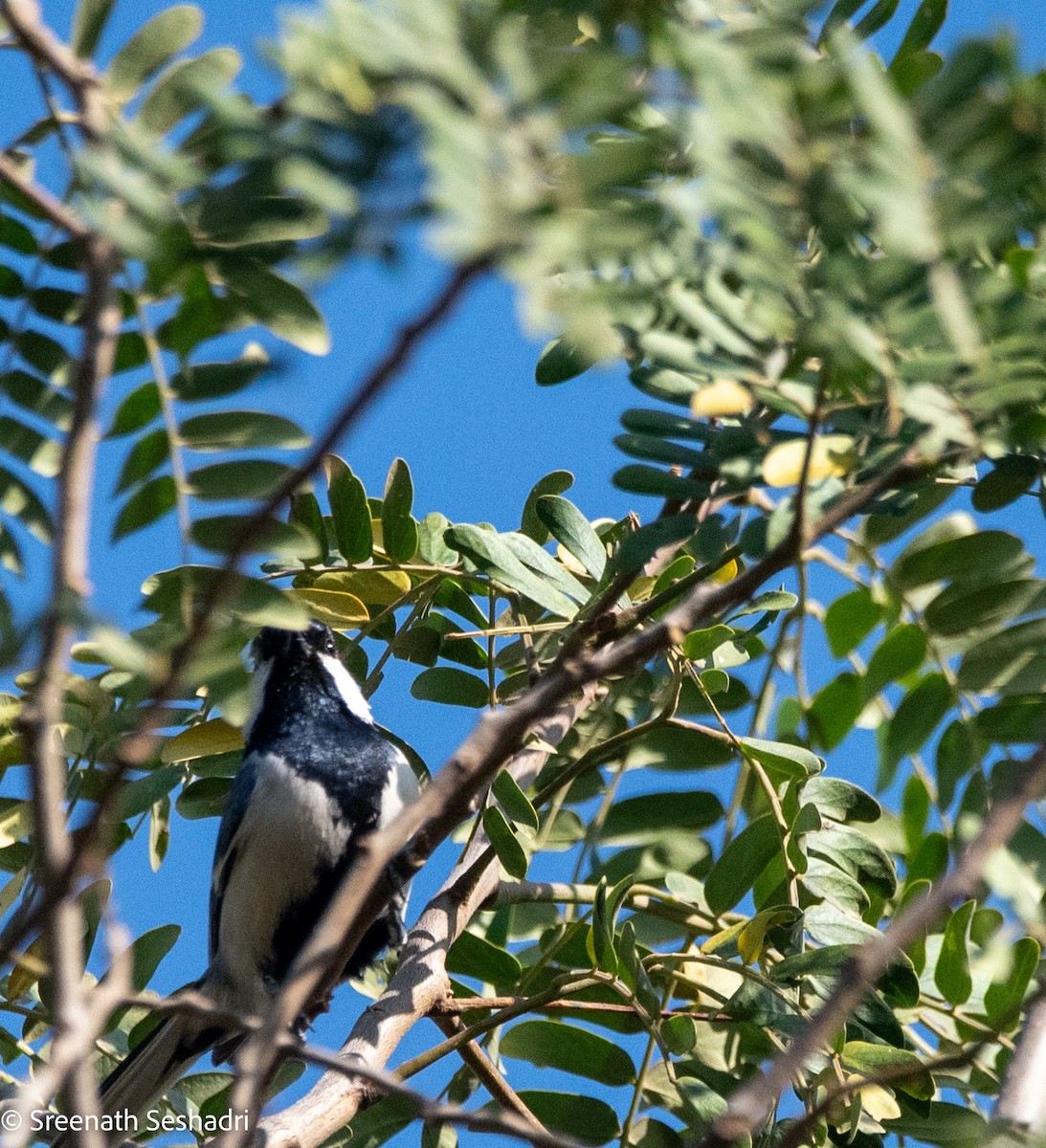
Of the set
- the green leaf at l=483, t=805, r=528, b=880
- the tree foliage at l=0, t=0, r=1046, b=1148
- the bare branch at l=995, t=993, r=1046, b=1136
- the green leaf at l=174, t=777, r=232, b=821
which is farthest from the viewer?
the green leaf at l=174, t=777, r=232, b=821

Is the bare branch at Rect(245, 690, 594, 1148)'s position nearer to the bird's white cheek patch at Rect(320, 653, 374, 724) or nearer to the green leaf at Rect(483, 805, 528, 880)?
the green leaf at Rect(483, 805, 528, 880)

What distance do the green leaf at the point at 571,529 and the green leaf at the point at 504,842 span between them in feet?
1.55

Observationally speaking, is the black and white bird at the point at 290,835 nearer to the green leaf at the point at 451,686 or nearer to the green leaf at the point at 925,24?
the green leaf at the point at 451,686

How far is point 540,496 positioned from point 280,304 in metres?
1.29

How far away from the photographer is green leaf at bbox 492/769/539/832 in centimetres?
249

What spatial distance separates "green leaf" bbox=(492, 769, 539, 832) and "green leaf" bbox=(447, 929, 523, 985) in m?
0.30

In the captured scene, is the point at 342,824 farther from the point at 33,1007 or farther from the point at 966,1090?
the point at 966,1090

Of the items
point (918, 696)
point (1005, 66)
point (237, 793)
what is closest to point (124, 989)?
point (1005, 66)

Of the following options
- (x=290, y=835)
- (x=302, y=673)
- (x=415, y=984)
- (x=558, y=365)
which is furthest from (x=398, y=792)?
(x=558, y=365)

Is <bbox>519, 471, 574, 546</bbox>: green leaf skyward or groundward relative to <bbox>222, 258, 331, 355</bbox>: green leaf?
skyward

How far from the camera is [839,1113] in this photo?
2.18 metres

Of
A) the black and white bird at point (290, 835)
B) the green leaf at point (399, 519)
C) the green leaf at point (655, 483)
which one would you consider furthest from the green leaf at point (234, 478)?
the black and white bird at point (290, 835)

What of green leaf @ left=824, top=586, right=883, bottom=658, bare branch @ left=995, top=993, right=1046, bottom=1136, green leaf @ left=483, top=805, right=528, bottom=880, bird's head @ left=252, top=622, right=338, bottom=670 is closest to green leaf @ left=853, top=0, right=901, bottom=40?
green leaf @ left=824, top=586, right=883, bottom=658

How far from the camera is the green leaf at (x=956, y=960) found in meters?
2.37
